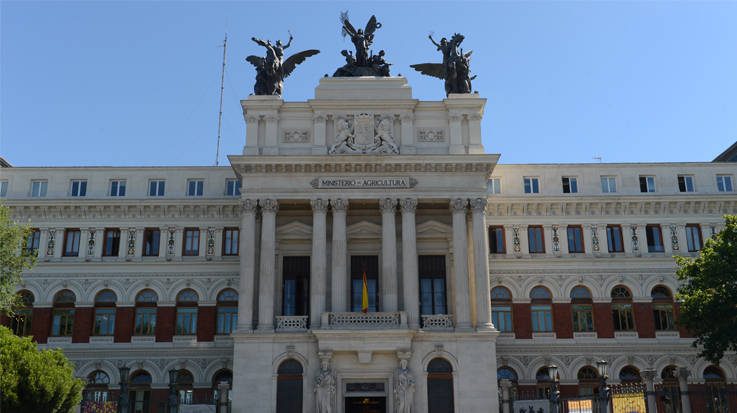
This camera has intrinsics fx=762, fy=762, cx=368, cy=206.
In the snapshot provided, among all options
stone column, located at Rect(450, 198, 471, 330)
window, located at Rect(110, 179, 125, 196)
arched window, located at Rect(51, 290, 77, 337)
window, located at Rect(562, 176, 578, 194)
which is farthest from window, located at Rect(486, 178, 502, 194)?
arched window, located at Rect(51, 290, 77, 337)

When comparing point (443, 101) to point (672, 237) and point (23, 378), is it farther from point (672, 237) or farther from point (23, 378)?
point (23, 378)

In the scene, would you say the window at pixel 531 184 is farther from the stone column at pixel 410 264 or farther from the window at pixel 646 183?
the stone column at pixel 410 264

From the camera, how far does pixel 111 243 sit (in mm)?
50250

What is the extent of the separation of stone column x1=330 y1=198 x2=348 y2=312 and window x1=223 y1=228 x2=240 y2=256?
27.2 feet

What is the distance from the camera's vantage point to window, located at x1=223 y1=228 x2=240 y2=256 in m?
49.9

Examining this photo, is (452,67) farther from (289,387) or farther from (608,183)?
(289,387)

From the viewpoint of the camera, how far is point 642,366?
47.7 m

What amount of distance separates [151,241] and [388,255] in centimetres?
1656

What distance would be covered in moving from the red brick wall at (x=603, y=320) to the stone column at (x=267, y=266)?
818 inches

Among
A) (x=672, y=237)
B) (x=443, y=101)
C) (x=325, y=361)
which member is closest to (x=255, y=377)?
(x=325, y=361)

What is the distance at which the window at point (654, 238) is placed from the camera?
50.4m

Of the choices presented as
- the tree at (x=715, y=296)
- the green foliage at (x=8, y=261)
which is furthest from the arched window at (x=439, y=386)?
the green foliage at (x=8, y=261)

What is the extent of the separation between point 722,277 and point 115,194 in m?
37.8

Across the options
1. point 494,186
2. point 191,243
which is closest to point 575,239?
point 494,186
